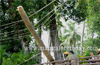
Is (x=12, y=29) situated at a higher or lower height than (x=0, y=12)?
lower

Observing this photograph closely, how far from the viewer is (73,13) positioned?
12289 millimetres

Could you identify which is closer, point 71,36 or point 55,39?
point 55,39

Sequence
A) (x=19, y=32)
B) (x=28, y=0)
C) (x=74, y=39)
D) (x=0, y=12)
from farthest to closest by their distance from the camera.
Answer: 1. (x=74, y=39)
2. (x=0, y=12)
3. (x=19, y=32)
4. (x=28, y=0)

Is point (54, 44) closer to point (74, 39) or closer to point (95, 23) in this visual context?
point (95, 23)

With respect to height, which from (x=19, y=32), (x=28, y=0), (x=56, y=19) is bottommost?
(x=19, y=32)

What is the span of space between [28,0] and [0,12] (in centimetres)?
281

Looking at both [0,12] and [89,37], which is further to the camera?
[0,12]

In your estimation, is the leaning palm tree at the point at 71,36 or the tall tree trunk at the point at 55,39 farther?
the leaning palm tree at the point at 71,36

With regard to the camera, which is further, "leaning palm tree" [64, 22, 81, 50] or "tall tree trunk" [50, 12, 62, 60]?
"leaning palm tree" [64, 22, 81, 50]

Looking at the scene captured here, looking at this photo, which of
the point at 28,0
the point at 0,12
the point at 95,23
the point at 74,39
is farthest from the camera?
the point at 74,39

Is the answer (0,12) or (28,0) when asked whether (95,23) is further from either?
(0,12)

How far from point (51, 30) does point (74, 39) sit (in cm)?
1476

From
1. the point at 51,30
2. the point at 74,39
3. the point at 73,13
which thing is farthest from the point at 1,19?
the point at 74,39

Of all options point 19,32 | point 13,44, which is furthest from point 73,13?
point 13,44
